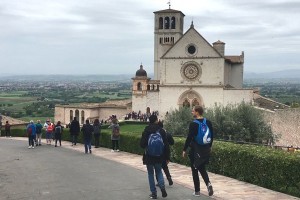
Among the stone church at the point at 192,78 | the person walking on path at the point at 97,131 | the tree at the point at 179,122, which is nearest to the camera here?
the person walking on path at the point at 97,131

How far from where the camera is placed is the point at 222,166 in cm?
1297

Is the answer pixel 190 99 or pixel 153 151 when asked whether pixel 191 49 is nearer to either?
pixel 190 99

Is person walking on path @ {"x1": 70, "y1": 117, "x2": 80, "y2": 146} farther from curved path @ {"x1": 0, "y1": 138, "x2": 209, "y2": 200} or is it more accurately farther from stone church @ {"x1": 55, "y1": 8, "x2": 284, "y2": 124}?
stone church @ {"x1": 55, "y1": 8, "x2": 284, "y2": 124}

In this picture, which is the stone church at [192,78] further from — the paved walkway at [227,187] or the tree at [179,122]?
the paved walkway at [227,187]

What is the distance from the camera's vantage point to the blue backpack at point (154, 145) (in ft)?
33.2

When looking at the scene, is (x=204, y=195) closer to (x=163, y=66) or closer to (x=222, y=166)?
(x=222, y=166)

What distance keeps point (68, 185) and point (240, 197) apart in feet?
13.9

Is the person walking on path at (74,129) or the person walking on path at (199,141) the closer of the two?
the person walking on path at (199,141)

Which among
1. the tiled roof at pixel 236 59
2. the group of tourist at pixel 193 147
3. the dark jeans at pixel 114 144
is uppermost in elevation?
the tiled roof at pixel 236 59

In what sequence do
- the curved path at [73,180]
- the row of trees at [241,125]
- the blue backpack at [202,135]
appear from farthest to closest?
the row of trees at [241,125] → the curved path at [73,180] → the blue backpack at [202,135]

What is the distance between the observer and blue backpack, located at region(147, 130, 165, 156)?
398 inches

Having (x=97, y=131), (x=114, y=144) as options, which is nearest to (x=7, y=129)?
(x=97, y=131)

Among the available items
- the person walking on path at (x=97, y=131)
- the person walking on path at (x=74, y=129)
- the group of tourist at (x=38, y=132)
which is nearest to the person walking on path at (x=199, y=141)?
the person walking on path at (x=97, y=131)

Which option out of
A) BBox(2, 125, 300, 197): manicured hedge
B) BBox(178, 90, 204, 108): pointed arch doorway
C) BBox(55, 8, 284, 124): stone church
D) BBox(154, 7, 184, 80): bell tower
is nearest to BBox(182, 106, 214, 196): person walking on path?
BBox(2, 125, 300, 197): manicured hedge
